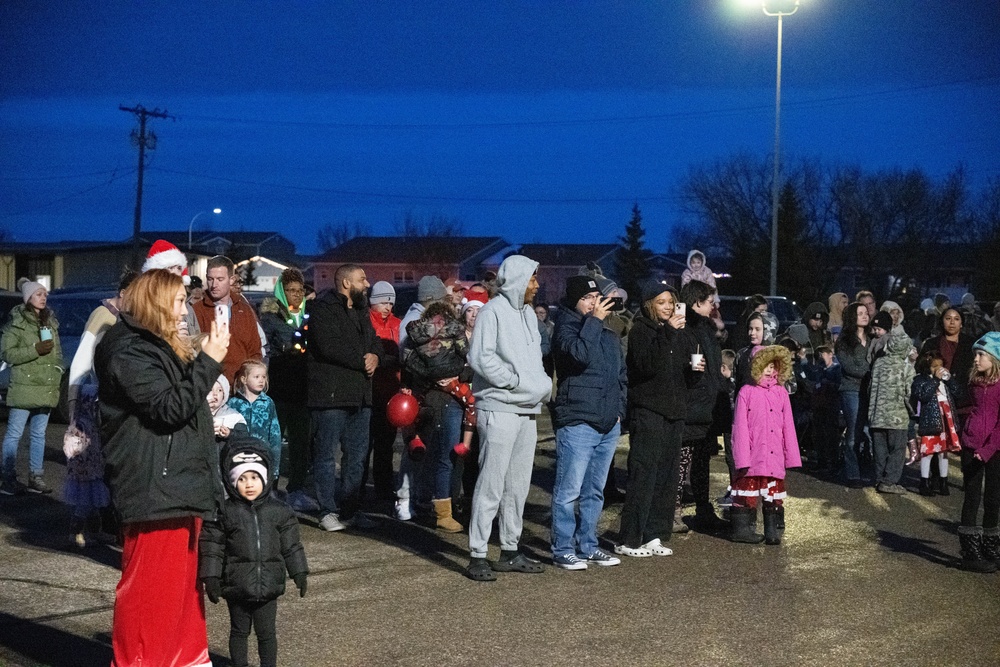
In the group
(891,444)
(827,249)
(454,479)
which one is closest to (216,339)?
(454,479)

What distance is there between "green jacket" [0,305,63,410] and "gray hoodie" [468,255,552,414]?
17.4 ft

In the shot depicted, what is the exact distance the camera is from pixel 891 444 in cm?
1266

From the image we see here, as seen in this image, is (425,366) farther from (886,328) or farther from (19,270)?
(19,270)

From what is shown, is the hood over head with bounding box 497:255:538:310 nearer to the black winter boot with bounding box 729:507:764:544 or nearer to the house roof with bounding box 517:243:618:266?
the black winter boot with bounding box 729:507:764:544

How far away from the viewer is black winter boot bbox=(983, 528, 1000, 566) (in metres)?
8.84

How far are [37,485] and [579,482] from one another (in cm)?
570

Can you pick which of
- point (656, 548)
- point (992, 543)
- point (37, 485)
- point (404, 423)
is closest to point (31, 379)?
point (37, 485)

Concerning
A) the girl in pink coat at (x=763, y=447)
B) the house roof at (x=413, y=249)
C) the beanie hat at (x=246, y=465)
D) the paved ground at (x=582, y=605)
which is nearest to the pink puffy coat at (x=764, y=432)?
the girl in pink coat at (x=763, y=447)

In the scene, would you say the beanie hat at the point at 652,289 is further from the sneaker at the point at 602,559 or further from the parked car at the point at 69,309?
the parked car at the point at 69,309

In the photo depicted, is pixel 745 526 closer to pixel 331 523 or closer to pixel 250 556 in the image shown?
pixel 331 523

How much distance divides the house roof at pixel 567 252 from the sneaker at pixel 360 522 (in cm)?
8673

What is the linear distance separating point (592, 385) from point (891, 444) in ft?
17.5

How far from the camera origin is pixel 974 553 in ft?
29.0

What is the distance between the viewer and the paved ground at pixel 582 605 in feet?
21.3
